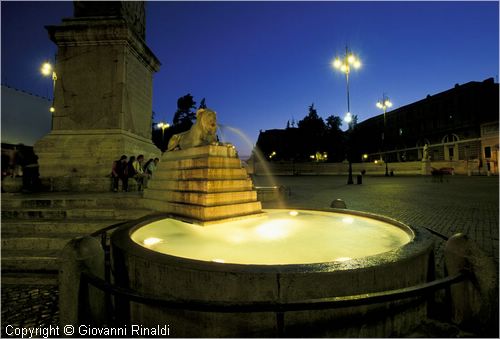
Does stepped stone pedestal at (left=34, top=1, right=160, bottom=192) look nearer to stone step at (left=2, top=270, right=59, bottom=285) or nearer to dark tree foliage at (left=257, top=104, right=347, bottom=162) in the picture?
stone step at (left=2, top=270, right=59, bottom=285)

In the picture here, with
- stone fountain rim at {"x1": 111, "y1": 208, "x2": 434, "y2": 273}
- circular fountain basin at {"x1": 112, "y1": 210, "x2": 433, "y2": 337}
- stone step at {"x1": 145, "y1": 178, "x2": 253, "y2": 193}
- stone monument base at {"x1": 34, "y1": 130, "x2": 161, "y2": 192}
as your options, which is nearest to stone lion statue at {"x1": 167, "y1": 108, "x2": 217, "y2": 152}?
stone step at {"x1": 145, "y1": 178, "x2": 253, "y2": 193}

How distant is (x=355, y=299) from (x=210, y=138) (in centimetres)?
484

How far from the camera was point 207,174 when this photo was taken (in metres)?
5.32

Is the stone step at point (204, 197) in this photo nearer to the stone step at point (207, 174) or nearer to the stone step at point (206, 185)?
the stone step at point (206, 185)

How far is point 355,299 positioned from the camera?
1.87 metres

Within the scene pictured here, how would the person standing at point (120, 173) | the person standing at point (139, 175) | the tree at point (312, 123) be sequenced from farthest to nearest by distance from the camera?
the tree at point (312, 123) → the person standing at point (139, 175) → the person standing at point (120, 173)

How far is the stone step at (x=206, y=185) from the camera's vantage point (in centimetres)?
527

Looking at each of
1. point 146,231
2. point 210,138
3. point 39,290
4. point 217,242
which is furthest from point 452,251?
point 39,290

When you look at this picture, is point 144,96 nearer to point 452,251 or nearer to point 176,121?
point 452,251

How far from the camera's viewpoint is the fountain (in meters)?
2.21

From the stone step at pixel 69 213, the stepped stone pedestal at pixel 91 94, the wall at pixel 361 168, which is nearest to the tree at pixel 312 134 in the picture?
the wall at pixel 361 168

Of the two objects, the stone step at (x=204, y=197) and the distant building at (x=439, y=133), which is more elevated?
the distant building at (x=439, y=133)

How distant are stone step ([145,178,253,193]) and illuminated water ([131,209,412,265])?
689 millimetres

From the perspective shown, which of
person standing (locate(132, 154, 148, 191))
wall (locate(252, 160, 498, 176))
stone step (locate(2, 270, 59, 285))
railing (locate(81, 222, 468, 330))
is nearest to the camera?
railing (locate(81, 222, 468, 330))
